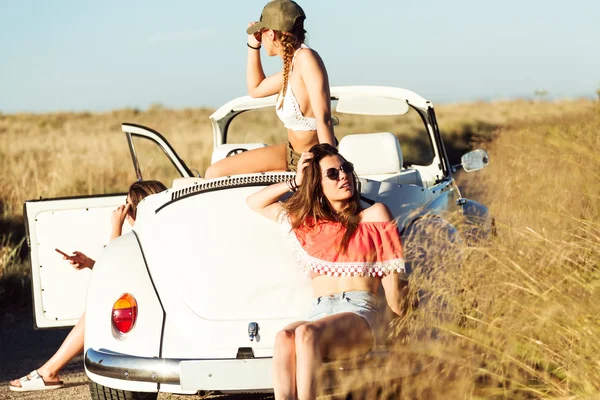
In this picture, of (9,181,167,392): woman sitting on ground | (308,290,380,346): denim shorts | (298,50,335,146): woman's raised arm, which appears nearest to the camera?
(308,290,380,346): denim shorts

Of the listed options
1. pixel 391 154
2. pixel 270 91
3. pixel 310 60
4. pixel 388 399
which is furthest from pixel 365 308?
pixel 391 154

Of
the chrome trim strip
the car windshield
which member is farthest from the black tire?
the car windshield

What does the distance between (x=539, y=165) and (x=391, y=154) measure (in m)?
2.30

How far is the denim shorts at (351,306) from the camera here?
469 centimetres

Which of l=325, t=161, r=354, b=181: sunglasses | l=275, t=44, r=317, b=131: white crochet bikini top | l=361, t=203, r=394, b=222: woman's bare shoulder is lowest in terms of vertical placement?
l=361, t=203, r=394, b=222: woman's bare shoulder

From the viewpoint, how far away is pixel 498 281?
13.3 feet

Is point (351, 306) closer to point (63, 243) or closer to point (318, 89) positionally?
point (318, 89)

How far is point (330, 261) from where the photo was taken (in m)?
4.85

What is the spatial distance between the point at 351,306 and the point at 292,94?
1591 millimetres

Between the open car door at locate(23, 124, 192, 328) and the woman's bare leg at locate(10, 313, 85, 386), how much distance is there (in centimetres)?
22

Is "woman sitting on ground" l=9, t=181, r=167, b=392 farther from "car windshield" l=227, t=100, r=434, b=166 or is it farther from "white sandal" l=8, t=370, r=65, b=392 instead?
"car windshield" l=227, t=100, r=434, b=166

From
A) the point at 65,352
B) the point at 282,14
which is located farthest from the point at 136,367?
the point at 282,14

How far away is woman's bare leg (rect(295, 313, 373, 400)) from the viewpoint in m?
4.38

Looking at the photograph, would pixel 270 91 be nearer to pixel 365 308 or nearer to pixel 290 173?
pixel 290 173
